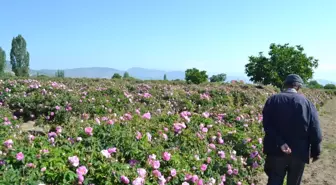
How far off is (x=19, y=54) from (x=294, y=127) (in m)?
91.7

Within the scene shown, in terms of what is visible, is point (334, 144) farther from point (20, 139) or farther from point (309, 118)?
point (20, 139)

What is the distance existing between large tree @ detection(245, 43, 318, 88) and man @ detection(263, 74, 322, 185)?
4881cm

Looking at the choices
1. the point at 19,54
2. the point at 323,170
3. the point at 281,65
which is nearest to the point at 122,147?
the point at 323,170

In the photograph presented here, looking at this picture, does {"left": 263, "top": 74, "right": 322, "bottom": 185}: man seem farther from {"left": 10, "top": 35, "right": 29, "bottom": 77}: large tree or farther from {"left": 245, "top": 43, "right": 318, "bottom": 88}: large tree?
{"left": 10, "top": 35, "right": 29, "bottom": 77}: large tree

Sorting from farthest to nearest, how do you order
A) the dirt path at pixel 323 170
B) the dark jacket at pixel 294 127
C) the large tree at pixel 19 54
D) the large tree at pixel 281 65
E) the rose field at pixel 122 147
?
1. the large tree at pixel 19 54
2. the large tree at pixel 281 65
3. the dirt path at pixel 323 170
4. the dark jacket at pixel 294 127
5. the rose field at pixel 122 147

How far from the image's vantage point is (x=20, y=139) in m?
3.69

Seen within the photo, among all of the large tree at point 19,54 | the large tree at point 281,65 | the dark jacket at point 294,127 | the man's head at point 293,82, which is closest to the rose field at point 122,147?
the dark jacket at point 294,127

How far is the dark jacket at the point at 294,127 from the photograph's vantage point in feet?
13.3

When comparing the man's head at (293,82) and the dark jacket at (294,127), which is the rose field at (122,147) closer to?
the dark jacket at (294,127)

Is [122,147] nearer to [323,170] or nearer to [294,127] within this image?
[294,127]

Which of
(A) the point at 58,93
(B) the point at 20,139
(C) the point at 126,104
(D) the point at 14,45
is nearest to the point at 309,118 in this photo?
(B) the point at 20,139

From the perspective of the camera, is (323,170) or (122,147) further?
(323,170)

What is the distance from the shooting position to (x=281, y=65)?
176 feet

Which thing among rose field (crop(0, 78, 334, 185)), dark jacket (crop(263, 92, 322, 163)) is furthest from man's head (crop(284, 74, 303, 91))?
rose field (crop(0, 78, 334, 185))
